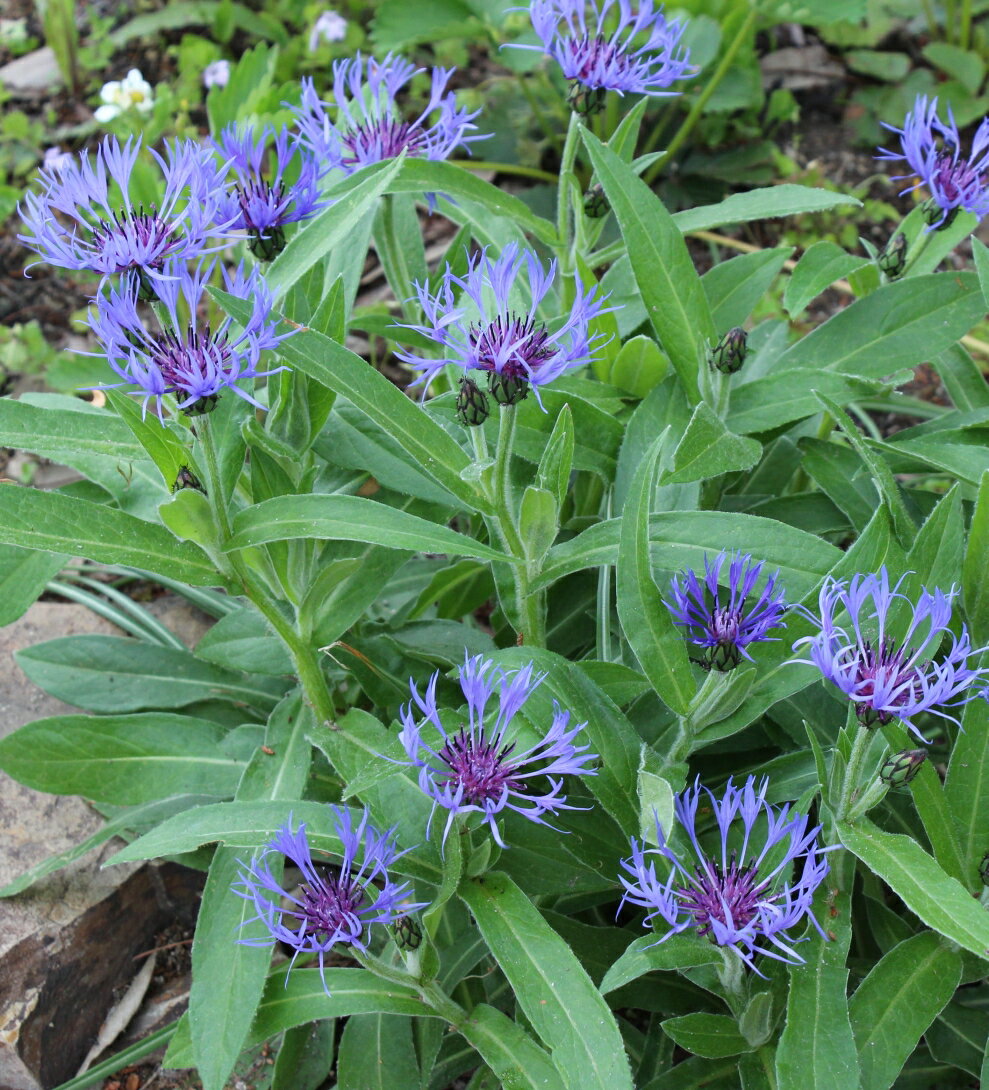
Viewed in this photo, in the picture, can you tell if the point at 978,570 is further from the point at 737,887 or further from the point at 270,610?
the point at 270,610

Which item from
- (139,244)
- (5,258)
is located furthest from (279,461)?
(5,258)

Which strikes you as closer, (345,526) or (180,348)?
(180,348)

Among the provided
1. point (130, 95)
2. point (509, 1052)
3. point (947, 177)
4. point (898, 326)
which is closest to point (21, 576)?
point (509, 1052)

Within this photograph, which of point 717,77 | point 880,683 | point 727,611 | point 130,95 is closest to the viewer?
point 880,683

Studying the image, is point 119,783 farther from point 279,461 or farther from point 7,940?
point 279,461

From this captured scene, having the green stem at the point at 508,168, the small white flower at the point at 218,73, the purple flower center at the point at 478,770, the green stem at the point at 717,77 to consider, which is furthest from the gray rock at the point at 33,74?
the purple flower center at the point at 478,770

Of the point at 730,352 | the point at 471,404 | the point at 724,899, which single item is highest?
the point at 471,404

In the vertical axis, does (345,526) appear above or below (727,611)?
above

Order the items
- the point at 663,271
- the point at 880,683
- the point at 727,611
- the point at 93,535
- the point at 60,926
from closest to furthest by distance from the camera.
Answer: the point at 880,683, the point at 727,611, the point at 93,535, the point at 663,271, the point at 60,926
